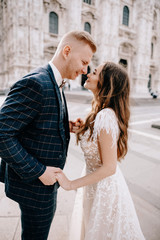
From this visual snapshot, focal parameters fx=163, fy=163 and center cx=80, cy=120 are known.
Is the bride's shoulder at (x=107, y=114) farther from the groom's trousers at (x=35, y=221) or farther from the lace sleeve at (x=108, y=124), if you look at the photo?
the groom's trousers at (x=35, y=221)

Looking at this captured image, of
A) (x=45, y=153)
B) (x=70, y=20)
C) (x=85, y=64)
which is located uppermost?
(x=70, y=20)

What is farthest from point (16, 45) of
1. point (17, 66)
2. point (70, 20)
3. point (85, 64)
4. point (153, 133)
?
point (85, 64)

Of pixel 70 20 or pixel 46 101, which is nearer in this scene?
pixel 46 101

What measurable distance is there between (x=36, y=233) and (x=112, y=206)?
0.65 metres

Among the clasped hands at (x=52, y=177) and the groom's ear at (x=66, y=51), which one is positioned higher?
the groom's ear at (x=66, y=51)

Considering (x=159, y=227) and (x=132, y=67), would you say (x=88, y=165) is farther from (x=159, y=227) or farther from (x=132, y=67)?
(x=132, y=67)

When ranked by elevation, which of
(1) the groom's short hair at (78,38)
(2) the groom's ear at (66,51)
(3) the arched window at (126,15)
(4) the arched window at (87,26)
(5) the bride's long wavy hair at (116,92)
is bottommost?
(5) the bride's long wavy hair at (116,92)

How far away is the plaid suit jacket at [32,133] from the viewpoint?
3.19ft

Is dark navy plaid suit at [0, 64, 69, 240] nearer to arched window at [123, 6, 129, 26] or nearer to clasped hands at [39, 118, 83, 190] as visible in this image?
clasped hands at [39, 118, 83, 190]

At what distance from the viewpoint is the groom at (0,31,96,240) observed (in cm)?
98

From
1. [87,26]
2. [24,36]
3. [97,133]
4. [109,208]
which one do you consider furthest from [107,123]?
[87,26]

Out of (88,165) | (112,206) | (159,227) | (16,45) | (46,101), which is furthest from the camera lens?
(16,45)

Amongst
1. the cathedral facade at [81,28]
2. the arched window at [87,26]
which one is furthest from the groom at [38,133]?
the arched window at [87,26]

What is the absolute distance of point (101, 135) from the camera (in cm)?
124
